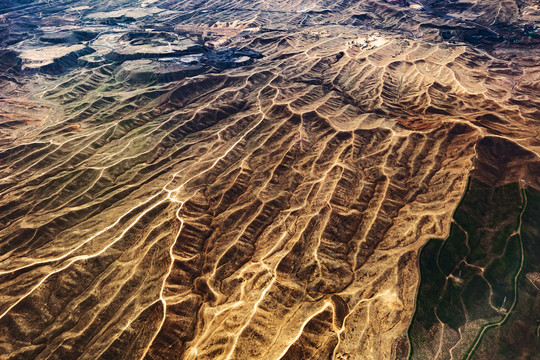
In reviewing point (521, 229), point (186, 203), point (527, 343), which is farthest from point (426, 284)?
point (186, 203)

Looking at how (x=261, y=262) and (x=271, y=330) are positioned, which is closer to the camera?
(x=271, y=330)

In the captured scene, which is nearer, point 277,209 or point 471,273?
point 471,273

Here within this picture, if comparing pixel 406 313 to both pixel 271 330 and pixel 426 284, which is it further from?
pixel 271 330

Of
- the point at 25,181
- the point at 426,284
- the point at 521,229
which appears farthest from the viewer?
the point at 25,181

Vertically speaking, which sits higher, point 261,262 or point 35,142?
point 35,142

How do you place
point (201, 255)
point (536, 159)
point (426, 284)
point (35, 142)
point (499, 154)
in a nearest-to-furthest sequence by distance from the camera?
point (426, 284), point (201, 255), point (536, 159), point (499, 154), point (35, 142)

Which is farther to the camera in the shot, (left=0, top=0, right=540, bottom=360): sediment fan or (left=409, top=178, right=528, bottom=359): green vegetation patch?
(left=0, top=0, right=540, bottom=360): sediment fan

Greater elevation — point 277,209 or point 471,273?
point 471,273

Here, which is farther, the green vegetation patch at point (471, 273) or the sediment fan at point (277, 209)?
the sediment fan at point (277, 209)
